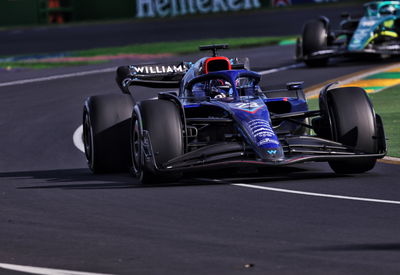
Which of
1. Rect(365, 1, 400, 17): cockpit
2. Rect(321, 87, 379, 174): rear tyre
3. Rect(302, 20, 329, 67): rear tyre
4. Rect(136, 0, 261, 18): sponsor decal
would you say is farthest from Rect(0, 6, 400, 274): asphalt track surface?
Rect(136, 0, 261, 18): sponsor decal

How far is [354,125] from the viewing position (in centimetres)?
1072

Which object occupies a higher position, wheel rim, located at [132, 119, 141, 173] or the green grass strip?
wheel rim, located at [132, 119, 141, 173]

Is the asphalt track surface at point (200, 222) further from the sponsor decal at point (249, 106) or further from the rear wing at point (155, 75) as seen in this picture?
the rear wing at point (155, 75)

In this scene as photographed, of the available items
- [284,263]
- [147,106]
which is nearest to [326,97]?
[147,106]

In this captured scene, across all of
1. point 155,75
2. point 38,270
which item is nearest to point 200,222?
point 38,270

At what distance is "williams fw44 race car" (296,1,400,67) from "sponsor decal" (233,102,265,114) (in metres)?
14.3

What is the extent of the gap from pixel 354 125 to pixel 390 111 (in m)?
6.17

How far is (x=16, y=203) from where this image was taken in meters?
9.73

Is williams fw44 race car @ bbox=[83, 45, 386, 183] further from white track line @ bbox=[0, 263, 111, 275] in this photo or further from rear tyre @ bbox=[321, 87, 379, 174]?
white track line @ bbox=[0, 263, 111, 275]

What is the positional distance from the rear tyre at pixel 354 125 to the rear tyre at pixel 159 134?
1666 mm

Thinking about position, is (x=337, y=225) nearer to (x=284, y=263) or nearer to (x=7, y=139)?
(x=284, y=263)

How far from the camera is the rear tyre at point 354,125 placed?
420 inches

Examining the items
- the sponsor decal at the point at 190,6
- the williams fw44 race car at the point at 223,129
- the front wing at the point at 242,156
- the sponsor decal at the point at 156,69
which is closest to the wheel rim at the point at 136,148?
the williams fw44 race car at the point at 223,129

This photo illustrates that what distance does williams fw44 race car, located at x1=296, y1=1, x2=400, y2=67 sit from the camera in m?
24.8
